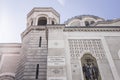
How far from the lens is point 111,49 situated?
10.6m

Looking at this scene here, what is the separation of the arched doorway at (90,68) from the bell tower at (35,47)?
297 centimetres

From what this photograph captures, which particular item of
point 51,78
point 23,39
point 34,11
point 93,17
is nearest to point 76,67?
point 51,78

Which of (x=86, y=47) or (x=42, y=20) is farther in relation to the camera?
(x=42, y=20)

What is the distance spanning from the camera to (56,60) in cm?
966

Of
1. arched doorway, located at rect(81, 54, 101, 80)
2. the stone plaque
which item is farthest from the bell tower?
arched doorway, located at rect(81, 54, 101, 80)

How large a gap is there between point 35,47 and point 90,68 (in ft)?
26.7

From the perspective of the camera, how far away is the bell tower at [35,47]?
1482 centimetres

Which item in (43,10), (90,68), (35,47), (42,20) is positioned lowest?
(90,68)

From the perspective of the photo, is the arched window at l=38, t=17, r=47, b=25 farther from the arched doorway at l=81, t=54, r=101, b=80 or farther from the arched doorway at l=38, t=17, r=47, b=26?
the arched doorway at l=81, t=54, r=101, b=80

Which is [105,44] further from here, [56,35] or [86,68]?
[56,35]

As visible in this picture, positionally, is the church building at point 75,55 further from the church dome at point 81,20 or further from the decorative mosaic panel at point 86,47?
the church dome at point 81,20

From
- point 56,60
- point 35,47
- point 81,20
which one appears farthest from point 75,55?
point 81,20

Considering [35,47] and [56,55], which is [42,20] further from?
[56,55]

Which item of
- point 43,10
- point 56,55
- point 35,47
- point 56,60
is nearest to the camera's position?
point 56,60
